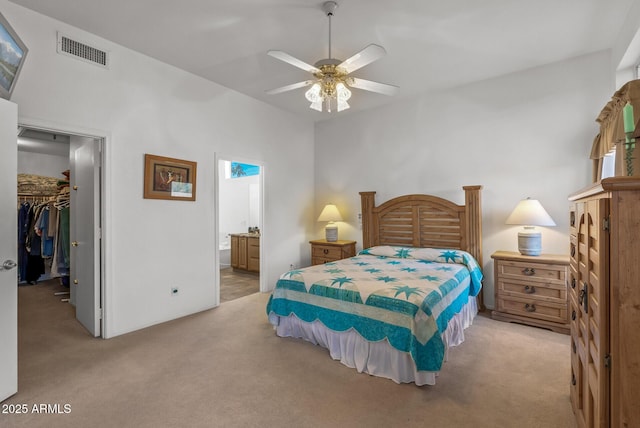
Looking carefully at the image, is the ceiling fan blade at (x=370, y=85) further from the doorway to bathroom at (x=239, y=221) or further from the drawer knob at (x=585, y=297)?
the doorway to bathroom at (x=239, y=221)

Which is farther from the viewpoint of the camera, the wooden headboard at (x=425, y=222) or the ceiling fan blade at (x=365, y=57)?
the wooden headboard at (x=425, y=222)

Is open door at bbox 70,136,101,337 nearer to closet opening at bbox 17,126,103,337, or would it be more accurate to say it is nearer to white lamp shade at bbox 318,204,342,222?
closet opening at bbox 17,126,103,337

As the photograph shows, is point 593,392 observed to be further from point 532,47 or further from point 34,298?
point 34,298

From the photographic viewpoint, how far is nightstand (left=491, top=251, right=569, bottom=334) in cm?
310

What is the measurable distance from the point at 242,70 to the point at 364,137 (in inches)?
86.3

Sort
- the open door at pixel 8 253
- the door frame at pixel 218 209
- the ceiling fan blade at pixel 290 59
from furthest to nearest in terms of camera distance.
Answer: the door frame at pixel 218 209 < the ceiling fan blade at pixel 290 59 < the open door at pixel 8 253

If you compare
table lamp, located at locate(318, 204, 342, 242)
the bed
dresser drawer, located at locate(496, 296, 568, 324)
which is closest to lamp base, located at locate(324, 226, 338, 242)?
table lamp, located at locate(318, 204, 342, 242)

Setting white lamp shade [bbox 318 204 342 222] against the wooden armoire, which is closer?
the wooden armoire

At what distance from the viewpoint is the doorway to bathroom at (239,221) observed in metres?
5.95

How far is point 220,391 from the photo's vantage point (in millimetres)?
2146

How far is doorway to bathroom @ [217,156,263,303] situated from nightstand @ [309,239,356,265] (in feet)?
4.34

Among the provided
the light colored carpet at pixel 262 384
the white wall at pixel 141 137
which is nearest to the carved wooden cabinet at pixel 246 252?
the white wall at pixel 141 137

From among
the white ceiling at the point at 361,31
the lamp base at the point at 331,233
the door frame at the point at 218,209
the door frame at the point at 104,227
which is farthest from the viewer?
the lamp base at the point at 331,233

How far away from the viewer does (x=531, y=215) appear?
3.28 metres
